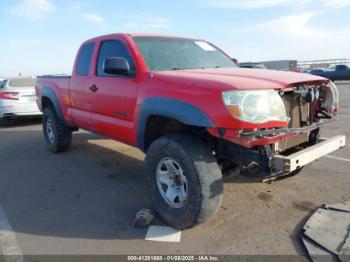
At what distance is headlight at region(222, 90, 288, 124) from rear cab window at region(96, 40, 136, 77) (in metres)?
1.50

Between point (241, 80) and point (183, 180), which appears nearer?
point (241, 80)

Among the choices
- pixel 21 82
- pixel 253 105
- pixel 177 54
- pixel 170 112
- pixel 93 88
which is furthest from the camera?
pixel 21 82

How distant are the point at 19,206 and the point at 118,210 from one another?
49.4 inches

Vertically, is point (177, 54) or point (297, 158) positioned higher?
point (177, 54)

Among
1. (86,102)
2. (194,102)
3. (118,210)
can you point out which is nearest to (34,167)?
(86,102)

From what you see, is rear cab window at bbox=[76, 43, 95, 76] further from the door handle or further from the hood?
the hood

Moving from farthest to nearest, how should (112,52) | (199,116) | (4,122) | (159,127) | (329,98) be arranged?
(4,122)
(112,52)
(159,127)
(329,98)
(199,116)

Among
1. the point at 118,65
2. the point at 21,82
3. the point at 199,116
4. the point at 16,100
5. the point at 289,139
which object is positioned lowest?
the point at 289,139

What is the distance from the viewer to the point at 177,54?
14.7 feet

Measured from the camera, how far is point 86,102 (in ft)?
17.4

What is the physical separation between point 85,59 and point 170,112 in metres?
2.67

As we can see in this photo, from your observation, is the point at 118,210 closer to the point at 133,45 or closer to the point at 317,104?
the point at 133,45

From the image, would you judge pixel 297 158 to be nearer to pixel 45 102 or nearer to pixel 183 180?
pixel 183 180

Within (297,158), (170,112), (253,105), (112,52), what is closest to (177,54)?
(112,52)
